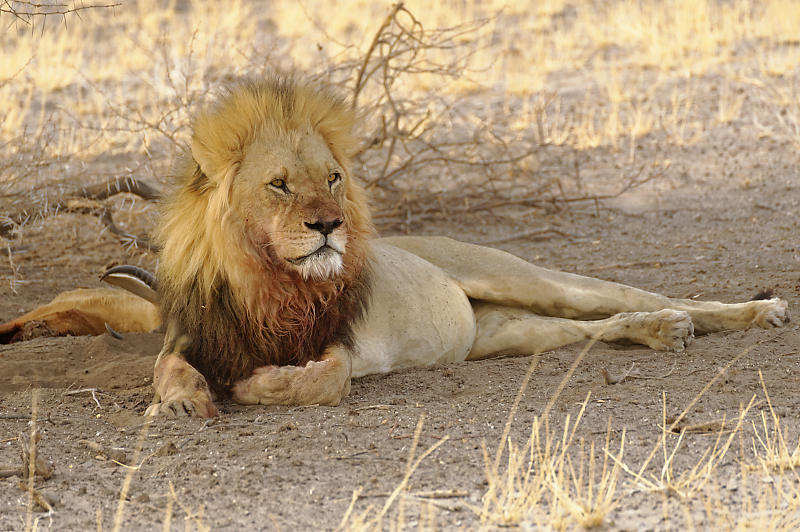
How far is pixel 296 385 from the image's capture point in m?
3.94

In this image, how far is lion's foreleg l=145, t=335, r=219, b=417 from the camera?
147 inches

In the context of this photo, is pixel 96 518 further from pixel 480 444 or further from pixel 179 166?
pixel 179 166

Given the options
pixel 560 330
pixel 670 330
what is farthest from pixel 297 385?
pixel 670 330

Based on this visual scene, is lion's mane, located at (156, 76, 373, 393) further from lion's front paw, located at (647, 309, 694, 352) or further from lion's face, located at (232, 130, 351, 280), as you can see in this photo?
lion's front paw, located at (647, 309, 694, 352)

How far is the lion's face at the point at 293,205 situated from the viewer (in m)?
3.69

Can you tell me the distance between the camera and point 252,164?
3861 millimetres

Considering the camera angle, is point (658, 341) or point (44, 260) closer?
point (658, 341)

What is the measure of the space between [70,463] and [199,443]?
413 mm

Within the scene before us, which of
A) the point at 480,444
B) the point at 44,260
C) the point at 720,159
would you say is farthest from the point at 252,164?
the point at 720,159

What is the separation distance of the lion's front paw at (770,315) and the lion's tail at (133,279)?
290 cm

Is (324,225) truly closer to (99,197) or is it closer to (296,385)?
(296,385)

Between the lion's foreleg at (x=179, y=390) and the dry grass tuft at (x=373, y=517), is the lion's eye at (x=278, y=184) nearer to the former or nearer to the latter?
the lion's foreleg at (x=179, y=390)

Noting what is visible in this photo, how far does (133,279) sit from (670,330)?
2.61 meters

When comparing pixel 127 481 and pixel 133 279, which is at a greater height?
pixel 133 279
